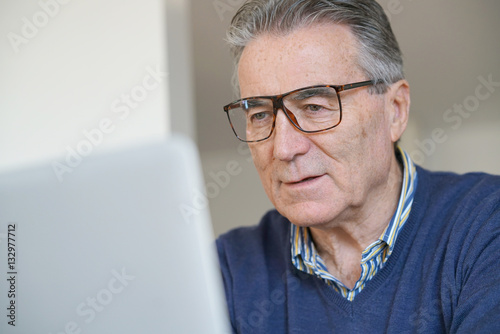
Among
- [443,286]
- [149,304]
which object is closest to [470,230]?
[443,286]

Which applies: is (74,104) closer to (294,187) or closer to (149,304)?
(294,187)

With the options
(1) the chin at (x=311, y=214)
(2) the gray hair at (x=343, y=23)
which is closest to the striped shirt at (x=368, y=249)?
(1) the chin at (x=311, y=214)

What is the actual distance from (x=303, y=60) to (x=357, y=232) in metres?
0.43

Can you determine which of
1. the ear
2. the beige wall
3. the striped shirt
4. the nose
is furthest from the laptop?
the beige wall

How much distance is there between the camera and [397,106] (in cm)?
129

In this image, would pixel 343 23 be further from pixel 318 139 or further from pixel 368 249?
pixel 368 249

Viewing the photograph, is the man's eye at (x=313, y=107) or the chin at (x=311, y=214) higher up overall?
the man's eye at (x=313, y=107)

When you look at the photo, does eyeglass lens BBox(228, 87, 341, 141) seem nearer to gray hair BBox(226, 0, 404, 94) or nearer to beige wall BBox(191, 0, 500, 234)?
gray hair BBox(226, 0, 404, 94)

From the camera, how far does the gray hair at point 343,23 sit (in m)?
1.17

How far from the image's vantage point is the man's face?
1124 millimetres

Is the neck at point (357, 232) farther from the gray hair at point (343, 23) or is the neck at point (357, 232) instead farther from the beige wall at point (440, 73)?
the beige wall at point (440, 73)

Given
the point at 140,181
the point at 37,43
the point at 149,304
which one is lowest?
the point at 149,304

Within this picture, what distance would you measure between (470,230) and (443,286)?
13 cm

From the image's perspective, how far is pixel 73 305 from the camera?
0.53 m
